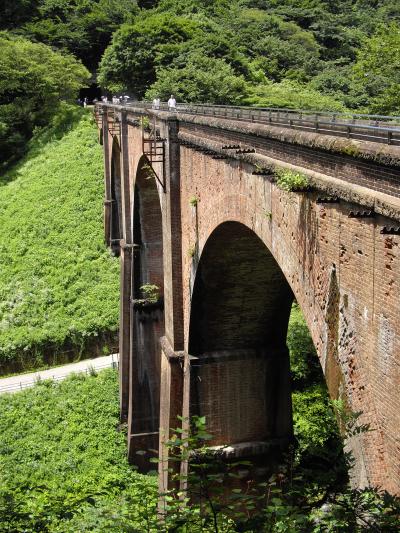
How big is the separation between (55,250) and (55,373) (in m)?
9.63

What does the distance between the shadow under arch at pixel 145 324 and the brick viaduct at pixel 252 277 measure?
0.04 metres

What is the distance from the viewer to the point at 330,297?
654cm

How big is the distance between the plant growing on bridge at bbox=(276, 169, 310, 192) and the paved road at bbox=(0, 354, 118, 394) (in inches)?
783

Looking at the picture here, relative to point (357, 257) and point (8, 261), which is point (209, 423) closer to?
point (357, 257)

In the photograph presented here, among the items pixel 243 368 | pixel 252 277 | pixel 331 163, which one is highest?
pixel 331 163

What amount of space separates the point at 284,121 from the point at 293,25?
2394 inches

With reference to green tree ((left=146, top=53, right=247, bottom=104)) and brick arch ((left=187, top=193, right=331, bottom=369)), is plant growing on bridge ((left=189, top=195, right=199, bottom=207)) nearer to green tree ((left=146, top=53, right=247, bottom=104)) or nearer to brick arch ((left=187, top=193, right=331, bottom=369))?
brick arch ((left=187, top=193, right=331, bottom=369))

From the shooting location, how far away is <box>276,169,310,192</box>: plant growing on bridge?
23.0 feet

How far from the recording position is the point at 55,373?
26.4 m

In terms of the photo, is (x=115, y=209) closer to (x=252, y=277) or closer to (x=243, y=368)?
(x=243, y=368)

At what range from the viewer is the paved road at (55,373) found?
2556 centimetres

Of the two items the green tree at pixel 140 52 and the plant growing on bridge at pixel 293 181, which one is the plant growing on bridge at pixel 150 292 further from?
the green tree at pixel 140 52

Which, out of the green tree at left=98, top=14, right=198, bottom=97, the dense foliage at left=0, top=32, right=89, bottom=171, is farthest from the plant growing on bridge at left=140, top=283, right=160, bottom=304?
the green tree at left=98, top=14, right=198, bottom=97

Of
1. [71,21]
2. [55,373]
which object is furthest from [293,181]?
[71,21]
